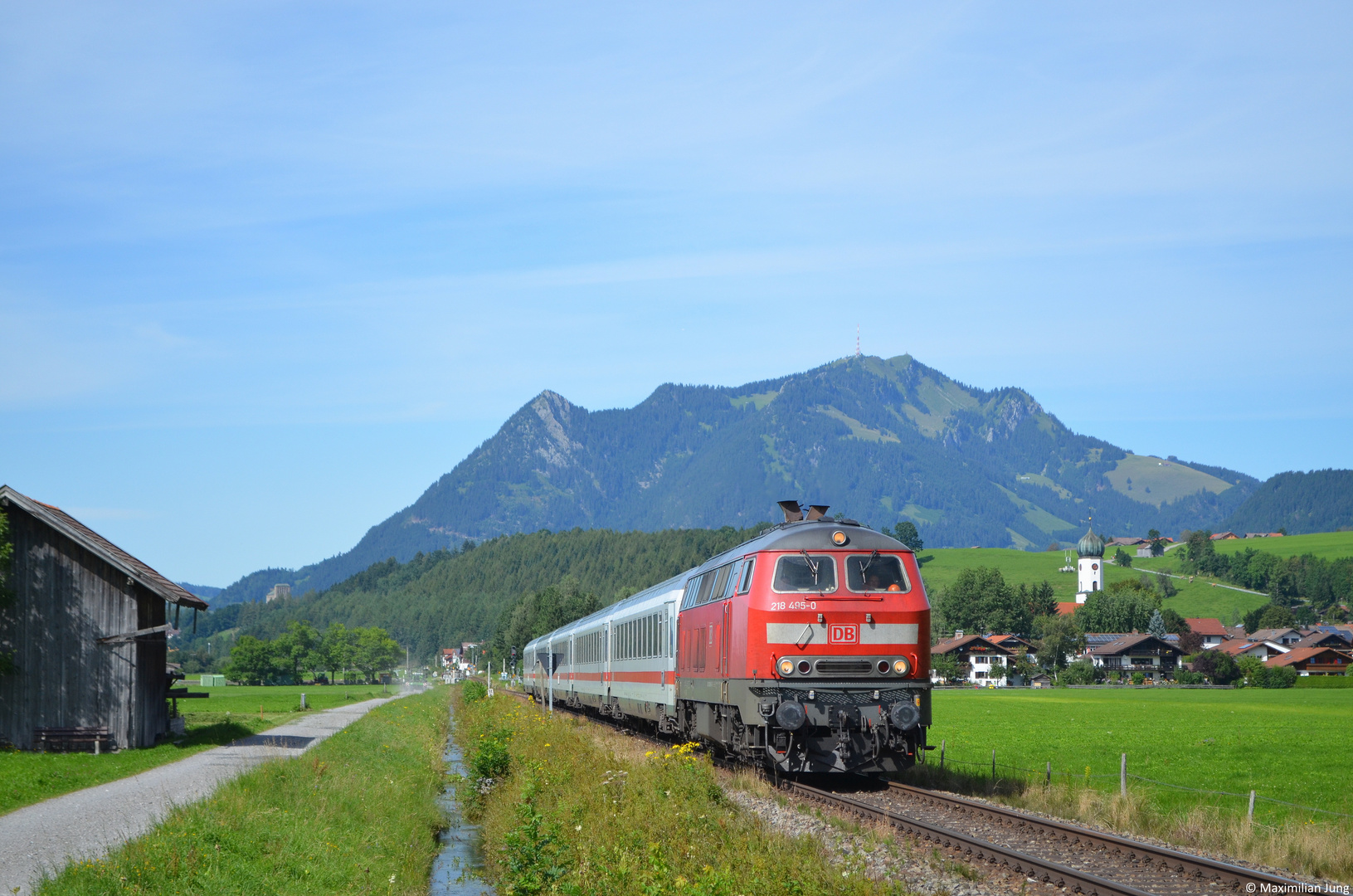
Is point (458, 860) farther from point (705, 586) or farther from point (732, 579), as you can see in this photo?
point (705, 586)

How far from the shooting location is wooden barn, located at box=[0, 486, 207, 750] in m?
30.4

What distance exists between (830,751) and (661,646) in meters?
11.1

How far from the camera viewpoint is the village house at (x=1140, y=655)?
163625mm

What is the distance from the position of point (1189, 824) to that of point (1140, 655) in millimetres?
160594

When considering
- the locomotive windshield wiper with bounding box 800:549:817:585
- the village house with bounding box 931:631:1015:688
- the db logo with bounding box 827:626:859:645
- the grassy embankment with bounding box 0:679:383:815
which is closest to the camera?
the db logo with bounding box 827:626:859:645

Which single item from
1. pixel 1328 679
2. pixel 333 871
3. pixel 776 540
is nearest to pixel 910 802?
pixel 776 540

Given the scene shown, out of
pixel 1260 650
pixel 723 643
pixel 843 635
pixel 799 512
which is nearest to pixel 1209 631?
pixel 1260 650

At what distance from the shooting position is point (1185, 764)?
36906 millimetres

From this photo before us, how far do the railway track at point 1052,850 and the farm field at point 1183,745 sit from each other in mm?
5858

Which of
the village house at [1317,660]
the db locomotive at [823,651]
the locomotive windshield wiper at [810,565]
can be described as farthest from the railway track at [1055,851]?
the village house at [1317,660]

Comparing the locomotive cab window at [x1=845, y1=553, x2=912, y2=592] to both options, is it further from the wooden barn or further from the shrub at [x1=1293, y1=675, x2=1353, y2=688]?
the shrub at [x1=1293, y1=675, x2=1353, y2=688]

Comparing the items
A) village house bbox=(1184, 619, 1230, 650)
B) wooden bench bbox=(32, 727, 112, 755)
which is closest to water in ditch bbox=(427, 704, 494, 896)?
wooden bench bbox=(32, 727, 112, 755)

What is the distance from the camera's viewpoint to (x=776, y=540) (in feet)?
67.9

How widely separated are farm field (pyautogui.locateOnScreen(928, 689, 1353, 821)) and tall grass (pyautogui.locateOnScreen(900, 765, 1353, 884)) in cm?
268
